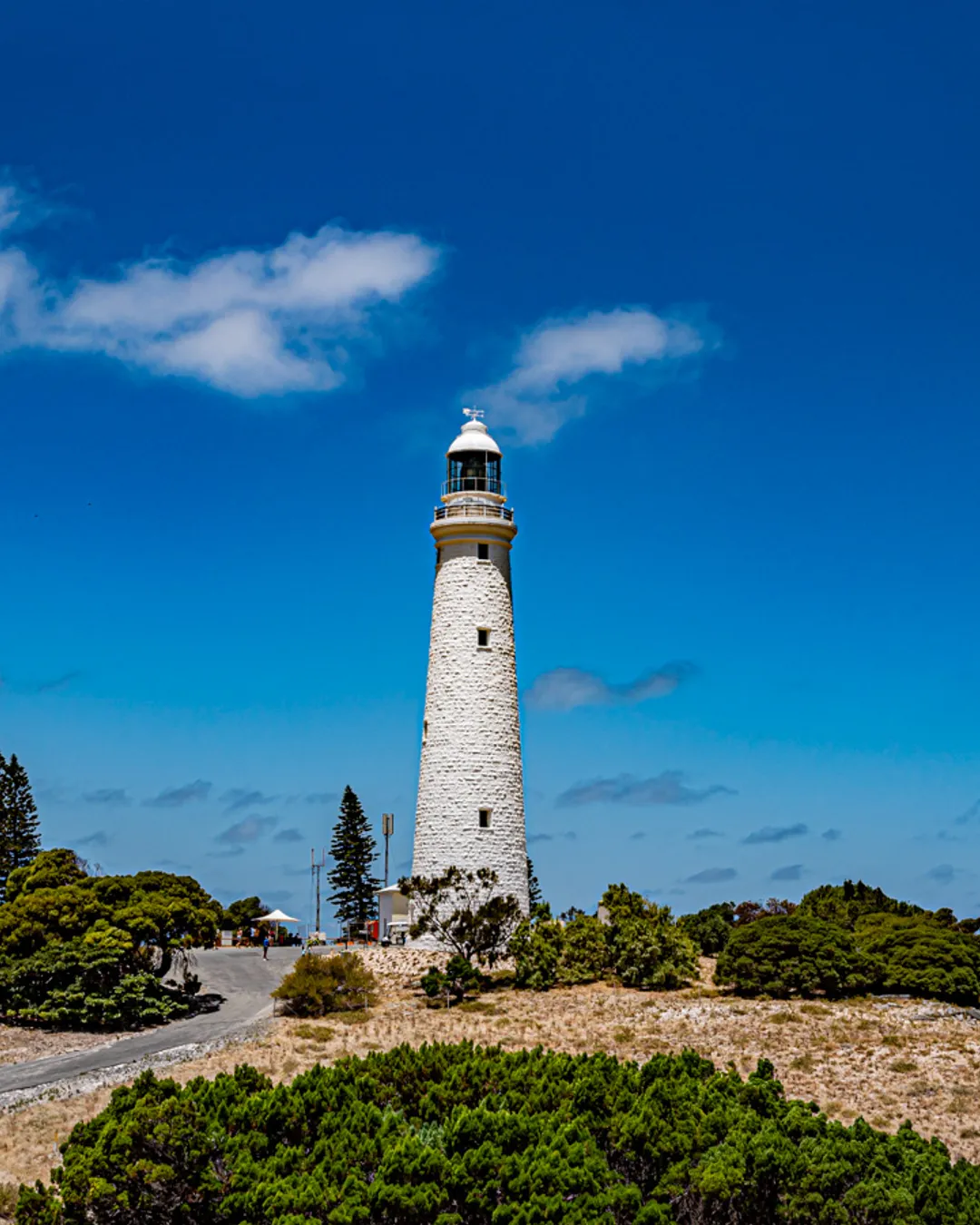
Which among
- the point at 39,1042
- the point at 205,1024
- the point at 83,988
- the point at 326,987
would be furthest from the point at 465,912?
the point at 39,1042

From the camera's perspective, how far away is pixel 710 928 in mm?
43188

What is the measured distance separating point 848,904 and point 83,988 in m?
24.7

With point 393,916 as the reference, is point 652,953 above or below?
below

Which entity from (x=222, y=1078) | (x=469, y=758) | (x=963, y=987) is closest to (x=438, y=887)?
(x=469, y=758)

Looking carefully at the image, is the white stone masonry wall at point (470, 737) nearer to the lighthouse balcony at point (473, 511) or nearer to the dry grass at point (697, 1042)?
the lighthouse balcony at point (473, 511)

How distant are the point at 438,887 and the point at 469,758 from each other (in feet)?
13.1

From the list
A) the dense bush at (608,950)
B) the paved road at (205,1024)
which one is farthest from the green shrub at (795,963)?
the paved road at (205,1024)

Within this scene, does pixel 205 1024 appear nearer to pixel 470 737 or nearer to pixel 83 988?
pixel 83 988

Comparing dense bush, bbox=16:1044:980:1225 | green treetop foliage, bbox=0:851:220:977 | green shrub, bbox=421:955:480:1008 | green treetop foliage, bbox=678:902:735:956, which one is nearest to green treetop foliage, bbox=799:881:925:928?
green treetop foliage, bbox=678:902:735:956

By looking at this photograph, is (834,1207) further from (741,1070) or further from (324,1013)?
(324,1013)

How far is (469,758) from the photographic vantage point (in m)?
37.2

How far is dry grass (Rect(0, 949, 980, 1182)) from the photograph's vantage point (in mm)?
19406

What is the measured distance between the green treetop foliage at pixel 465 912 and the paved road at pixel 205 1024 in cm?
481

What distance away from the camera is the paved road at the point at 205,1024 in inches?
916
